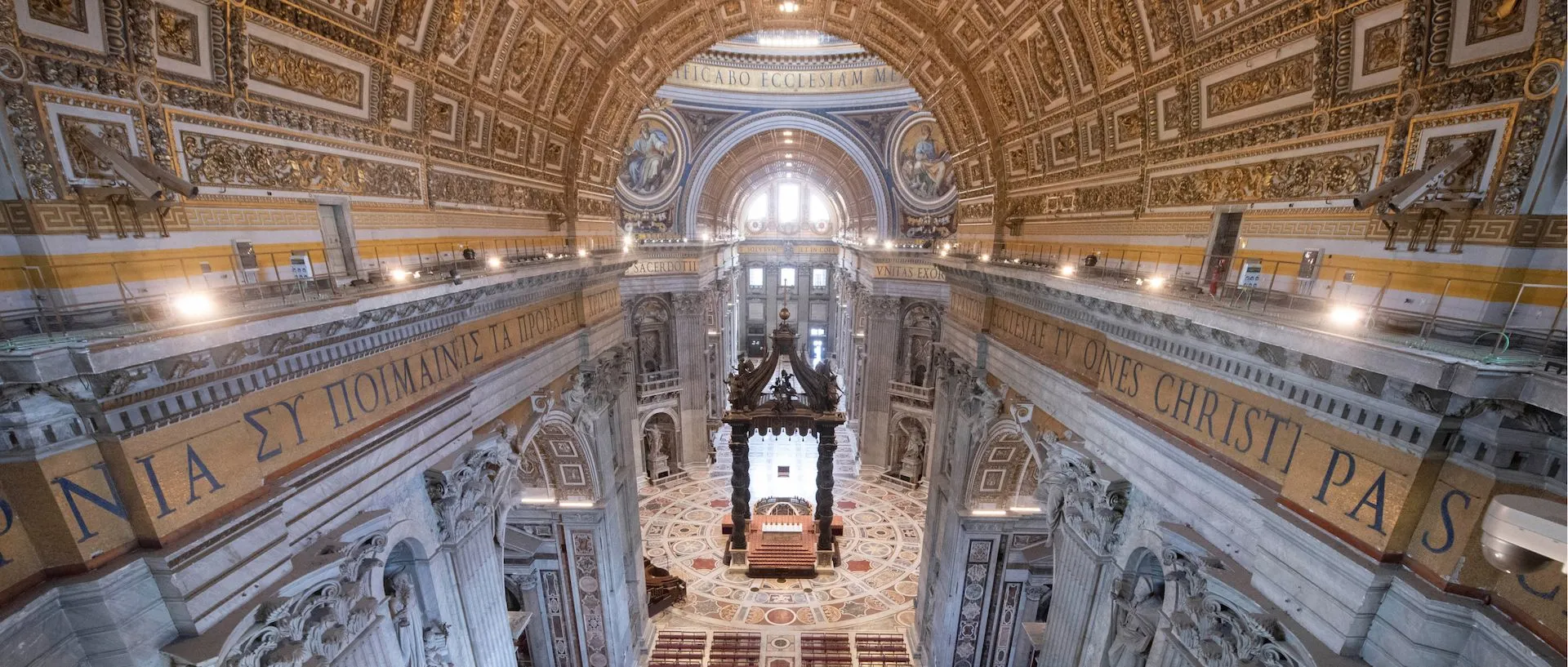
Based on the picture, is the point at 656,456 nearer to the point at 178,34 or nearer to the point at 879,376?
the point at 879,376

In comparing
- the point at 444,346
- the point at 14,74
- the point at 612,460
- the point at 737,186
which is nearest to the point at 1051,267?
the point at 444,346

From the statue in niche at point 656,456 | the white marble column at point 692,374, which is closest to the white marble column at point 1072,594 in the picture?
the statue in niche at point 656,456

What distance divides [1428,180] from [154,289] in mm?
8276

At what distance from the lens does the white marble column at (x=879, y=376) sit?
67.9ft

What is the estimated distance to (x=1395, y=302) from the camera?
3.78 meters

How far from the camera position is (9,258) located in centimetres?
321

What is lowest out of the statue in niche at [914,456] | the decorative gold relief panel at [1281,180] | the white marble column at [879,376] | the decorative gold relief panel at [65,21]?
the statue in niche at [914,456]

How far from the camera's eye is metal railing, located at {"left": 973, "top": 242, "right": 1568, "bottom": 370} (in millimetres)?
3027

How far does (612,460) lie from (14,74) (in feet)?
30.0

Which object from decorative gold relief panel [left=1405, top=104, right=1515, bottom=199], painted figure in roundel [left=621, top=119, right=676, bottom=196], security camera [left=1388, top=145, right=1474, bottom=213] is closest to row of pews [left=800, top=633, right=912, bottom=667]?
security camera [left=1388, top=145, right=1474, bottom=213]

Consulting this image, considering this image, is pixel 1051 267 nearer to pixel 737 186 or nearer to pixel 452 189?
pixel 452 189

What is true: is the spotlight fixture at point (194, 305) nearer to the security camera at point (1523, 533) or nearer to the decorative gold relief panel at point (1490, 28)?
the security camera at point (1523, 533)

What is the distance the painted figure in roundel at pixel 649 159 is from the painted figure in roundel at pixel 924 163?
8.97 meters

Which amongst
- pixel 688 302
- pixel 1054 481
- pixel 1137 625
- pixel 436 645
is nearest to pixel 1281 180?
pixel 1054 481
